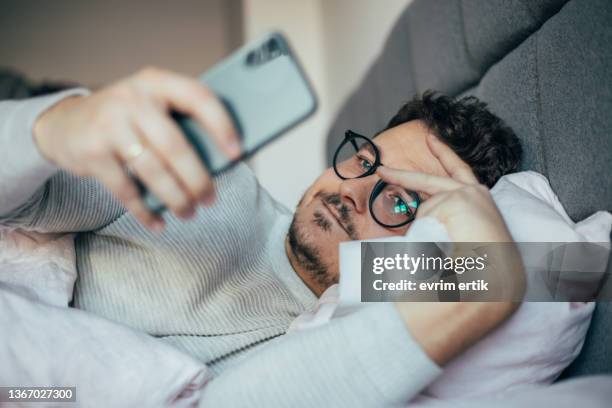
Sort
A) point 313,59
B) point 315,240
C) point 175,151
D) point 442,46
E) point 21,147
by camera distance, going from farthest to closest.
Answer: point 313,59 < point 442,46 < point 315,240 < point 21,147 < point 175,151

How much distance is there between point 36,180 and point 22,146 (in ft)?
0.14

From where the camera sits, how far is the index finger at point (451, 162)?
0.72 metres

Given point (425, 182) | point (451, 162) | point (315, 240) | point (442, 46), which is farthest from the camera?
point (442, 46)

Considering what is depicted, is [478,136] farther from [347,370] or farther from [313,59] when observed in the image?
[313,59]

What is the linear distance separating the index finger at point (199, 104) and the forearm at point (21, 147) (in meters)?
0.16

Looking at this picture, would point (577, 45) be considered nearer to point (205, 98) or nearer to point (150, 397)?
point (205, 98)

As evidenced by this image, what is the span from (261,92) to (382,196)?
0.40m

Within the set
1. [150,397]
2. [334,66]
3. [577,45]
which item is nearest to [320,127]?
[334,66]

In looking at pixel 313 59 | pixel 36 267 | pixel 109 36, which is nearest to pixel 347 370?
pixel 36 267

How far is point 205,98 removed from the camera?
15.8 inches

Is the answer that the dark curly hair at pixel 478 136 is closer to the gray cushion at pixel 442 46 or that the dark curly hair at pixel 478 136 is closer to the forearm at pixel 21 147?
the gray cushion at pixel 442 46

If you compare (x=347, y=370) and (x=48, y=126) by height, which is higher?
(x=48, y=126)

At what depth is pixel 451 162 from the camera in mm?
759

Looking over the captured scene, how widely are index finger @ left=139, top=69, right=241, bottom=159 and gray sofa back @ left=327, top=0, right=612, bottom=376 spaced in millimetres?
456
